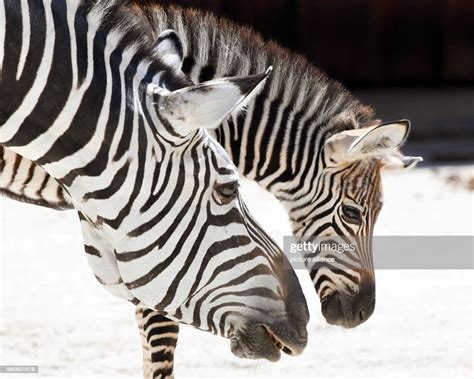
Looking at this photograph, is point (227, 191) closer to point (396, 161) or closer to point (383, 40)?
point (396, 161)

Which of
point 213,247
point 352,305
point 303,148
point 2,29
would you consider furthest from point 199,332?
point 2,29

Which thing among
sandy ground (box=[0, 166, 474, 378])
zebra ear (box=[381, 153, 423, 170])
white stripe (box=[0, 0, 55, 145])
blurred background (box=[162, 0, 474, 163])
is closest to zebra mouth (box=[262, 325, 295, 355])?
white stripe (box=[0, 0, 55, 145])

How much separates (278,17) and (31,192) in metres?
10.1

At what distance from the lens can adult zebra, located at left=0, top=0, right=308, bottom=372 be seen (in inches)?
146

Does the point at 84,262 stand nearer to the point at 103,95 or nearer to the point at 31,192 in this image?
the point at 31,192

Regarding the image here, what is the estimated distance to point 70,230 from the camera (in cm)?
1005

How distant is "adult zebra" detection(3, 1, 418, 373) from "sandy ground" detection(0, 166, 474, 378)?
618mm

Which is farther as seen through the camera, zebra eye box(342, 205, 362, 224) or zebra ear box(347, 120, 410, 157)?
zebra eye box(342, 205, 362, 224)

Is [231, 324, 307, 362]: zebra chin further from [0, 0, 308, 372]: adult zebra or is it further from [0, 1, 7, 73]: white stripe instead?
[0, 1, 7, 73]: white stripe

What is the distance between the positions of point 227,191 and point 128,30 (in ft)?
2.08

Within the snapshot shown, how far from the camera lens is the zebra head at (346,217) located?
224 inches

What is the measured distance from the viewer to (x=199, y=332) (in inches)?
293

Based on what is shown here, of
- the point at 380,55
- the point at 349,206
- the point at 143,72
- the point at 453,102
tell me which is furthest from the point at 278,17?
the point at 143,72

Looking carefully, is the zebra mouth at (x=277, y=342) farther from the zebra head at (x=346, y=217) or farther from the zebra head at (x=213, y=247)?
the zebra head at (x=346, y=217)
